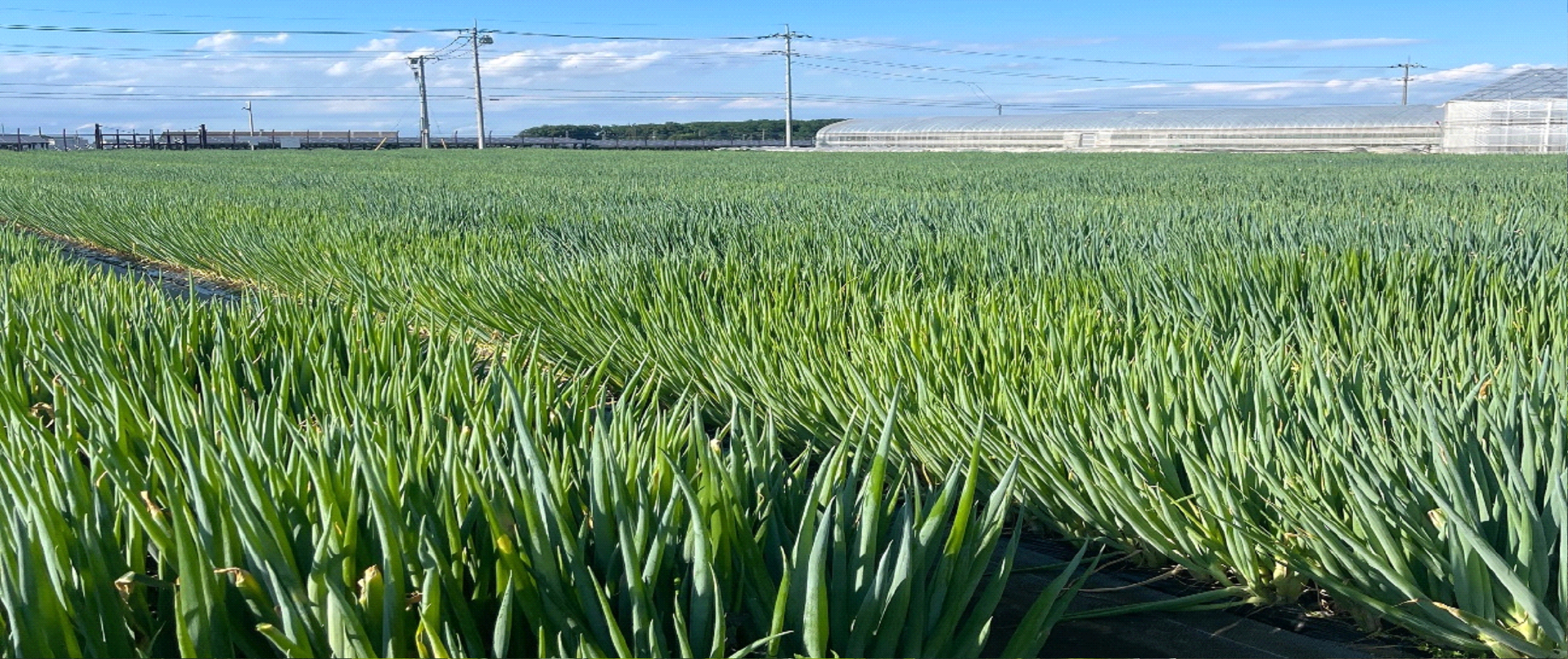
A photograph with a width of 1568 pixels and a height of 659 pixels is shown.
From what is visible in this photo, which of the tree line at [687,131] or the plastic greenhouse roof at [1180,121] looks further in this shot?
the tree line at [687,131]

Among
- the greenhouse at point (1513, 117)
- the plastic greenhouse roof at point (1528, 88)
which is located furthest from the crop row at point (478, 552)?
the plastic greenhouse roof at point (1528, 88)

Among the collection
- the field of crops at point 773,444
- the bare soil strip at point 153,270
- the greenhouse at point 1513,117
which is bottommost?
the bare soil strip at point 153,270

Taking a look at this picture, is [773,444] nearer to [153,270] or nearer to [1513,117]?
[153,270]

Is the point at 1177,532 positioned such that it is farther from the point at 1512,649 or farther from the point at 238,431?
the point at 238,431

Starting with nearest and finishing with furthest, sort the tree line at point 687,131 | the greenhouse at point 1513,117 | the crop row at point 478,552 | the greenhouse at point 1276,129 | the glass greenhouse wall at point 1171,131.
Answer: the crop row at point 478,552, the greenhouse at point 1513,117, the greenhouse at point 1276,129, the glass greenhouse wall at point 1171,131, the tree line at point 687,131

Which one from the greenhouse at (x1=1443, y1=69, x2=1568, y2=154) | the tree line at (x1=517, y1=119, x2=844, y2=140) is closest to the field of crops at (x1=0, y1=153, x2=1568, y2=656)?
the greenhouse at (x1=1443, y1=69, x2=1568, y2=154)

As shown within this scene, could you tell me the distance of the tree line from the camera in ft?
217

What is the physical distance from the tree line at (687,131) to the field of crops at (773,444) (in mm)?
A: 60733

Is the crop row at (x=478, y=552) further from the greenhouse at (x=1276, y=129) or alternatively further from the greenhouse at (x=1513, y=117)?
the greenhouse at (x=1276, y=129)

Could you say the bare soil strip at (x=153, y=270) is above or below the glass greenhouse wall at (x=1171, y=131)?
below

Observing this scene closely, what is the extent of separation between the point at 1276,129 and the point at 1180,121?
Answer: 3298 mm

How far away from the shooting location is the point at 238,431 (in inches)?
66.3

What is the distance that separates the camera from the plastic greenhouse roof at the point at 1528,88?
89.6ft

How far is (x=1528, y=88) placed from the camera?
2819cm
